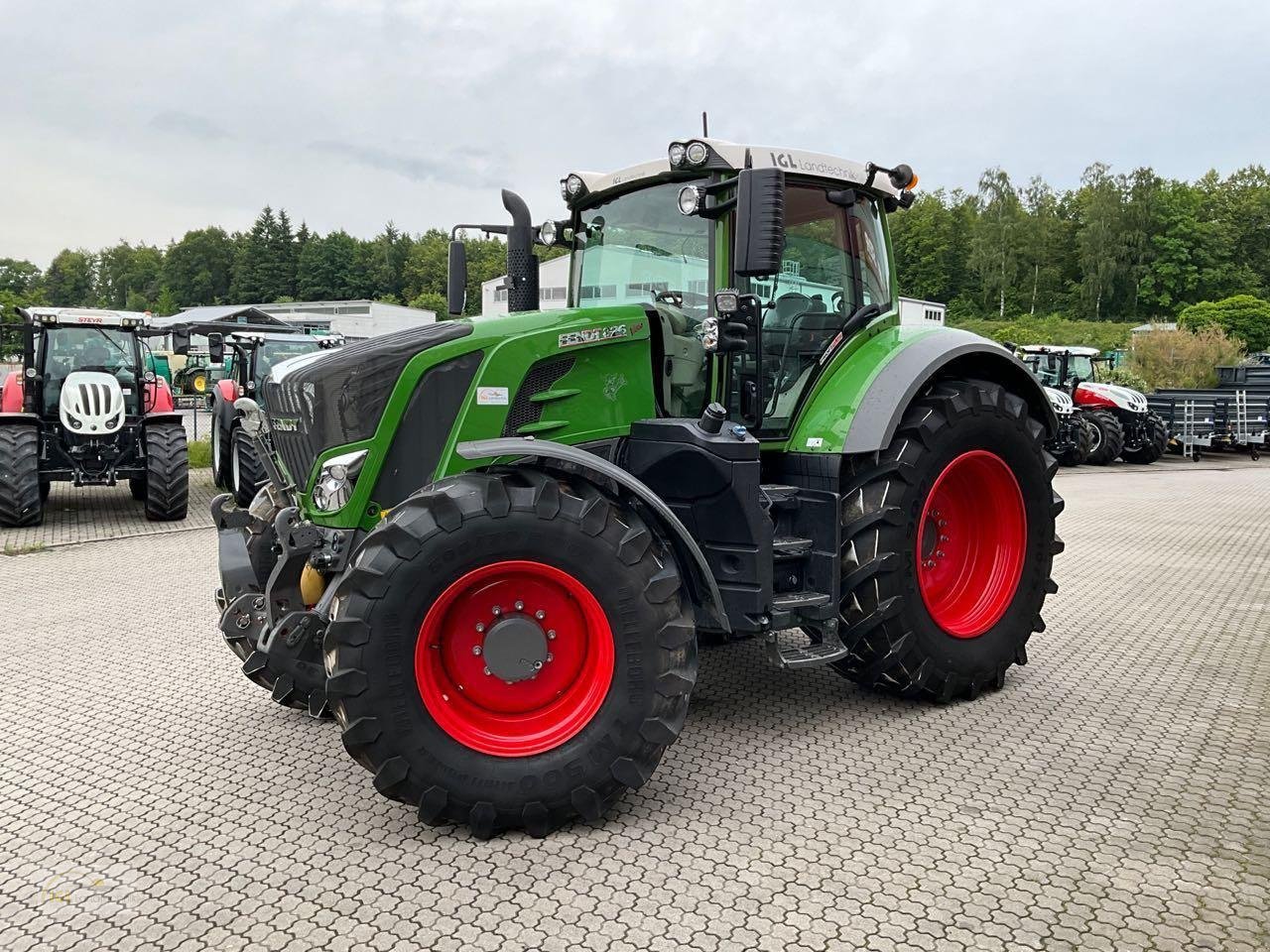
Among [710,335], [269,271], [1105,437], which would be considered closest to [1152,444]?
[1105,437]

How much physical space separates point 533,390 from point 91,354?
8768 mm

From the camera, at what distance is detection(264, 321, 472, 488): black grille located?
3447mm

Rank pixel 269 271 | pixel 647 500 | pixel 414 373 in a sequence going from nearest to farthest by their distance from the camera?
pixel 647 500 → pixel 414 373 → pixel 269 271

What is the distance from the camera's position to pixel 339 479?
3.48 meters

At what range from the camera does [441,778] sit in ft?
9.91

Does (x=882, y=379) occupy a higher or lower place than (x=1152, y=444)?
higher

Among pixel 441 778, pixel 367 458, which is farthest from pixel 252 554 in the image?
pixel 441 778

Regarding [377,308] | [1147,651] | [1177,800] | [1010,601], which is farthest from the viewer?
[377,308]

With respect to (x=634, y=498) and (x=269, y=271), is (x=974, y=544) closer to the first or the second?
(x=634, y=498)

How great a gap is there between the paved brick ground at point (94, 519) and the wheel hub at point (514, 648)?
6.56 metres

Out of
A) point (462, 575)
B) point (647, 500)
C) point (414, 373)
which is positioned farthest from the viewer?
point (414, 373)

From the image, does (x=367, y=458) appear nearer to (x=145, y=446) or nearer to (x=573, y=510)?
(x=573, y=510)

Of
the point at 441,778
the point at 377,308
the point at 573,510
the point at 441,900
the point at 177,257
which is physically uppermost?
the point at 177,257

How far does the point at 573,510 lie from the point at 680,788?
1.17 meters
